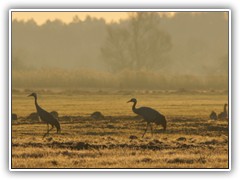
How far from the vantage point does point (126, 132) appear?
1881 centimetres

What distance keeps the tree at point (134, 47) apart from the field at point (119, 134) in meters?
0.46

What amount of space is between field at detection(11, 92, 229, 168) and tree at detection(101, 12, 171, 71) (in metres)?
0.46

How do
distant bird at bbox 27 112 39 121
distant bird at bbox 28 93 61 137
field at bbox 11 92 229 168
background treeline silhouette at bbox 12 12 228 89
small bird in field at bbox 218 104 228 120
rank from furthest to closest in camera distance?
background treeline silhouette at bbox 12 12 228 89 < distant bird at bbox 27 112 39 121 < distant bird at bbox 28 93 61 137 < small bird in field at bbox 218 104 228 120 < field at bbox 11 92 229 168

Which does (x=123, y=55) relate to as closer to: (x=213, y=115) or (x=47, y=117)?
(x=47, y=117)

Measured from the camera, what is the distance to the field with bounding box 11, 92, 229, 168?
18406 mm

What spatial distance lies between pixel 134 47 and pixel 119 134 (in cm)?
133

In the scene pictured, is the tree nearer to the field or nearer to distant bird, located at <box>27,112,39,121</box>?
the field

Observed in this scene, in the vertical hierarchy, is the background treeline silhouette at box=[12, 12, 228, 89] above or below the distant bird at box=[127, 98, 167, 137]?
above

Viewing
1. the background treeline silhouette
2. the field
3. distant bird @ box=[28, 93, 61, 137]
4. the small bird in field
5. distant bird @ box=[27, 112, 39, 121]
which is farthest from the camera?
the background treeline silhouette

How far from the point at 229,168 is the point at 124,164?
151 cm

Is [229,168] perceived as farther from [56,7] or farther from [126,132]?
[56,7]

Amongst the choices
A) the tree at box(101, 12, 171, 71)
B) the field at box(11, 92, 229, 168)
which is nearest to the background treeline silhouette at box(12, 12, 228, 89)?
the tree at box(101, 12, 171, 71)

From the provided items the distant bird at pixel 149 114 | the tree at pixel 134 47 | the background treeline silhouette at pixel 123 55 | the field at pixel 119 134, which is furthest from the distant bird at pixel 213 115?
the tree at pixel 134 47

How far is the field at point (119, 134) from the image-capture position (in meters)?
18.4
